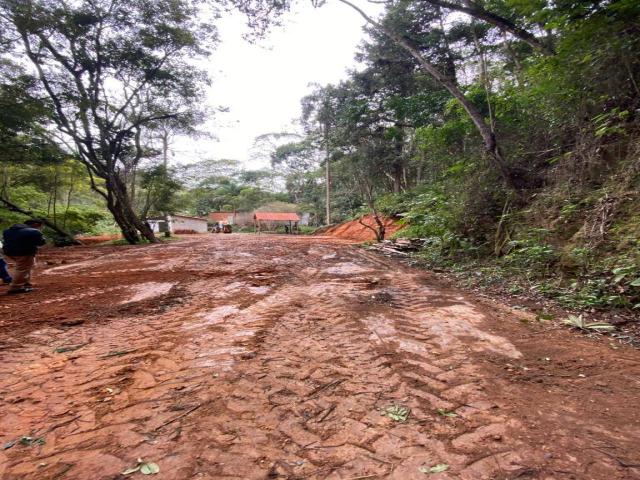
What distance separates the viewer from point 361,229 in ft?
70.9

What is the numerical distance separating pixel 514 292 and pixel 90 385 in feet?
17.8

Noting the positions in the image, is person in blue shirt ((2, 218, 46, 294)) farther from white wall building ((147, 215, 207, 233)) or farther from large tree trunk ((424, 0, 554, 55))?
white wall building ((147, 215, 207, 233))

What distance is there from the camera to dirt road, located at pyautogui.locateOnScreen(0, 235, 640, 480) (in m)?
1.74

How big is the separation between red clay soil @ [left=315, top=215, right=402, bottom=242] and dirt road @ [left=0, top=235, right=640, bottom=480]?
12.7 m

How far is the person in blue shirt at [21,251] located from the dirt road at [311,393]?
1685mm

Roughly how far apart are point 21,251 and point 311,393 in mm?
6192

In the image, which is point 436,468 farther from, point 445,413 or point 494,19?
point 494,19

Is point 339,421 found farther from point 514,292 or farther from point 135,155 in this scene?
point 135,155

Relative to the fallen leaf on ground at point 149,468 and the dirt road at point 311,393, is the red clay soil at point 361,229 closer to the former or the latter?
the dirt road at point 311,393

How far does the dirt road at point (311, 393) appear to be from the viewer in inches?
68.7

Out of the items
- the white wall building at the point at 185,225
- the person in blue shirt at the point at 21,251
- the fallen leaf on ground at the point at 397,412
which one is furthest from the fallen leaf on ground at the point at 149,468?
the white wall building at the point at 185,225

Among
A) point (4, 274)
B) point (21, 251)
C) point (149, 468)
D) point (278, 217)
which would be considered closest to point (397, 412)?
point (149, 468)

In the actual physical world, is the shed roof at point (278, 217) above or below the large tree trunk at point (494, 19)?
below

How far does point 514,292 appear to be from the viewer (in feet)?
16.2
